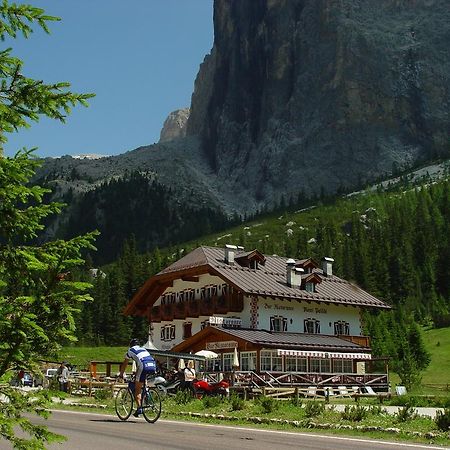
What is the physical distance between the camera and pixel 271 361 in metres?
44.1

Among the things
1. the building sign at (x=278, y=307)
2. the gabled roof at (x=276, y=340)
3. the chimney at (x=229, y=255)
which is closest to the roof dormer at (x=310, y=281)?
→ the building sign at (x=278, y=307)

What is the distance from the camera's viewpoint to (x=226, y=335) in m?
43.8

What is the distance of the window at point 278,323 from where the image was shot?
162 ft

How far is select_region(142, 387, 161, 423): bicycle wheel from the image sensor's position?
18.1 meters

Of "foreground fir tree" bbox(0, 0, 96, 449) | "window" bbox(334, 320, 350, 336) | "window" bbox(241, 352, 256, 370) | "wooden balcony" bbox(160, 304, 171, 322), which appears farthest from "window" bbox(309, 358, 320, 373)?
"foreground fir tree" bbox(0, 0, 96, 449)

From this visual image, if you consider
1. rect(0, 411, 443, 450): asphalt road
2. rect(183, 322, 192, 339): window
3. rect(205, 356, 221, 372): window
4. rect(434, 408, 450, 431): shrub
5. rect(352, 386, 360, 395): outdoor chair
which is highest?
rect(183, 322, 192, 339): window

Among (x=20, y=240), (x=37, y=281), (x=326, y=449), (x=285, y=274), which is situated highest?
(x=285, y=274)

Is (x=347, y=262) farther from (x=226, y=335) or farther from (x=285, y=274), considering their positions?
(x=226, y=335)

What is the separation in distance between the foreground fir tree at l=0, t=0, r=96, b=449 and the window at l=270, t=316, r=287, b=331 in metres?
43.1

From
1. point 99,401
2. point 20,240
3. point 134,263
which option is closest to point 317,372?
point 99,401

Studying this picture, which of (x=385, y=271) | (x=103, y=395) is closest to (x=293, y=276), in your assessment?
(x=103, y=395)

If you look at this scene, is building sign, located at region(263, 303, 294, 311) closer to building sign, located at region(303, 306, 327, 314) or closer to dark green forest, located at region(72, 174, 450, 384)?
building sign, located at region(303, 306, 327, 314)

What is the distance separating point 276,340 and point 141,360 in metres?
27.9

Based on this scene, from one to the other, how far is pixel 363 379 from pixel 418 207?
104m
